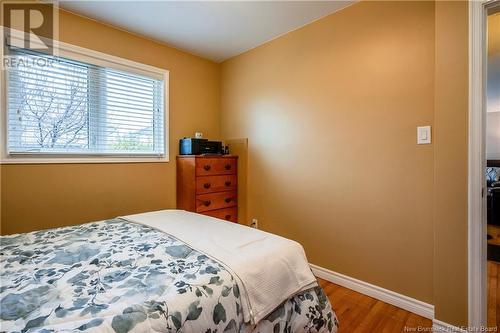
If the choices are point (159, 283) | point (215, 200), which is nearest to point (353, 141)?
point (215, 200)

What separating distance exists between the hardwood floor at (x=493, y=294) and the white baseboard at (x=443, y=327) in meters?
0.37

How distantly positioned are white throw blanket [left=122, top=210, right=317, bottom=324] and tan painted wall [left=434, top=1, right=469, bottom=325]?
3.03ft

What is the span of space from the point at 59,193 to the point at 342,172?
2450 millimetres

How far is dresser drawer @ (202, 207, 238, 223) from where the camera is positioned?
279cm

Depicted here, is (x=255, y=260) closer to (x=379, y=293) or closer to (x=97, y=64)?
(x=379, y=293)

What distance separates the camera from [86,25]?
2270 mm

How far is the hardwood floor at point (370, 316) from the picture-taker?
5.29 feet

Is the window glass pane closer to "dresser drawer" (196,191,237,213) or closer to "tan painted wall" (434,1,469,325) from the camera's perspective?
"dresser drawer" (196,191,237,213)

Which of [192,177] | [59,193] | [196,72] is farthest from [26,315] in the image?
[196,72]

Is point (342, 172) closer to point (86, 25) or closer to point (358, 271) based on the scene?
point (358, 271)

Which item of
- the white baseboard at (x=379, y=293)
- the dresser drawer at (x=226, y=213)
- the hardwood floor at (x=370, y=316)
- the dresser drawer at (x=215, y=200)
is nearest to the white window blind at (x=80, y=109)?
the dresser drawer at (x=215, y=200)

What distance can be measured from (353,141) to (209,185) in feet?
5.01

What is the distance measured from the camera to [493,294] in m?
2.00

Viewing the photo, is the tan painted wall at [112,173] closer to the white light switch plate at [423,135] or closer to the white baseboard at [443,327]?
the white light switch plate at [423,135]
